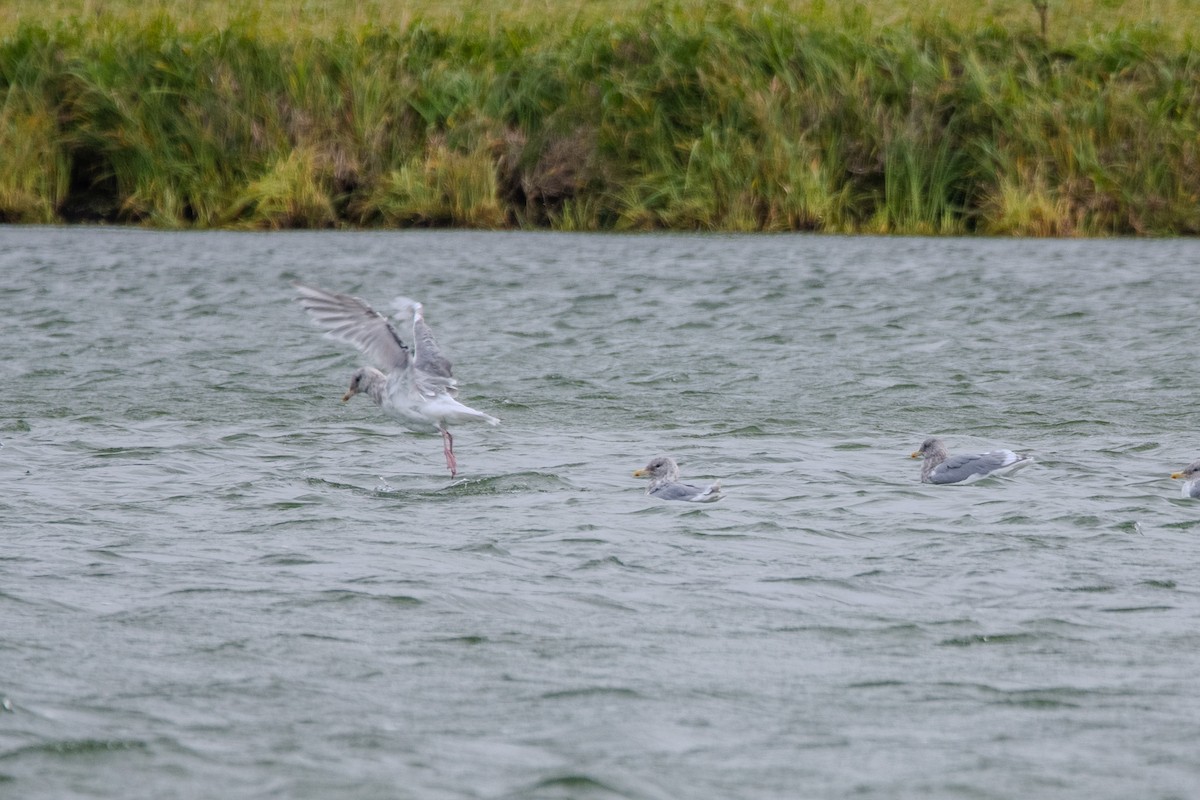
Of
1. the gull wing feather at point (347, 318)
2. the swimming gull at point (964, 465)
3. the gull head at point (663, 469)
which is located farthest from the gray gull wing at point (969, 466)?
the gull wing feather at point (347, 318)

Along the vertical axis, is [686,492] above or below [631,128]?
below

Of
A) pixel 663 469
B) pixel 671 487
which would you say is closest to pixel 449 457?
pixel 663 469

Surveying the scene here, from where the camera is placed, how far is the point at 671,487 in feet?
26.6

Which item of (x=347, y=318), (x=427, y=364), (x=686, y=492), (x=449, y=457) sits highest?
(x=347, y=318)

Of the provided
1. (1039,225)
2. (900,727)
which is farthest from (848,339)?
(900,727)

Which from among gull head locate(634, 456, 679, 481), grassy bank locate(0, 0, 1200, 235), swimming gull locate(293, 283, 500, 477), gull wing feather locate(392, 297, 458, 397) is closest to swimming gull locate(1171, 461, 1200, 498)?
gull head locate(634, 456, 679, 481)

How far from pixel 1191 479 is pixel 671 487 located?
236 cm

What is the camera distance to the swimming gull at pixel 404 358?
911 cm

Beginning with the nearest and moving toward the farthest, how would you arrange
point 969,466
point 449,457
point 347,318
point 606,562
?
point 606,562
point 969,466
point 449,457
point 347,318

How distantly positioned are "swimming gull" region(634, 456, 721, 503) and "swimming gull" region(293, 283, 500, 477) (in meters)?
0.96

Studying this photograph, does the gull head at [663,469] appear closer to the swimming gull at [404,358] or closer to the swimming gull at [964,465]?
the swimming gull at [404,358]

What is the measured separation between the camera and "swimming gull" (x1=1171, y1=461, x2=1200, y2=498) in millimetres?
8133

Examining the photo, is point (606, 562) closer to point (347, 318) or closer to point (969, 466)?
point (969, 466)

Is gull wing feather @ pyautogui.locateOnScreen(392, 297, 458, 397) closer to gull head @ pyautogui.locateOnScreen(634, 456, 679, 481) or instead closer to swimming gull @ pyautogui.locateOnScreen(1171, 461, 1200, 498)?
gull head @ pyautogui.locateOnScreen(634, 456, 679, 481)
